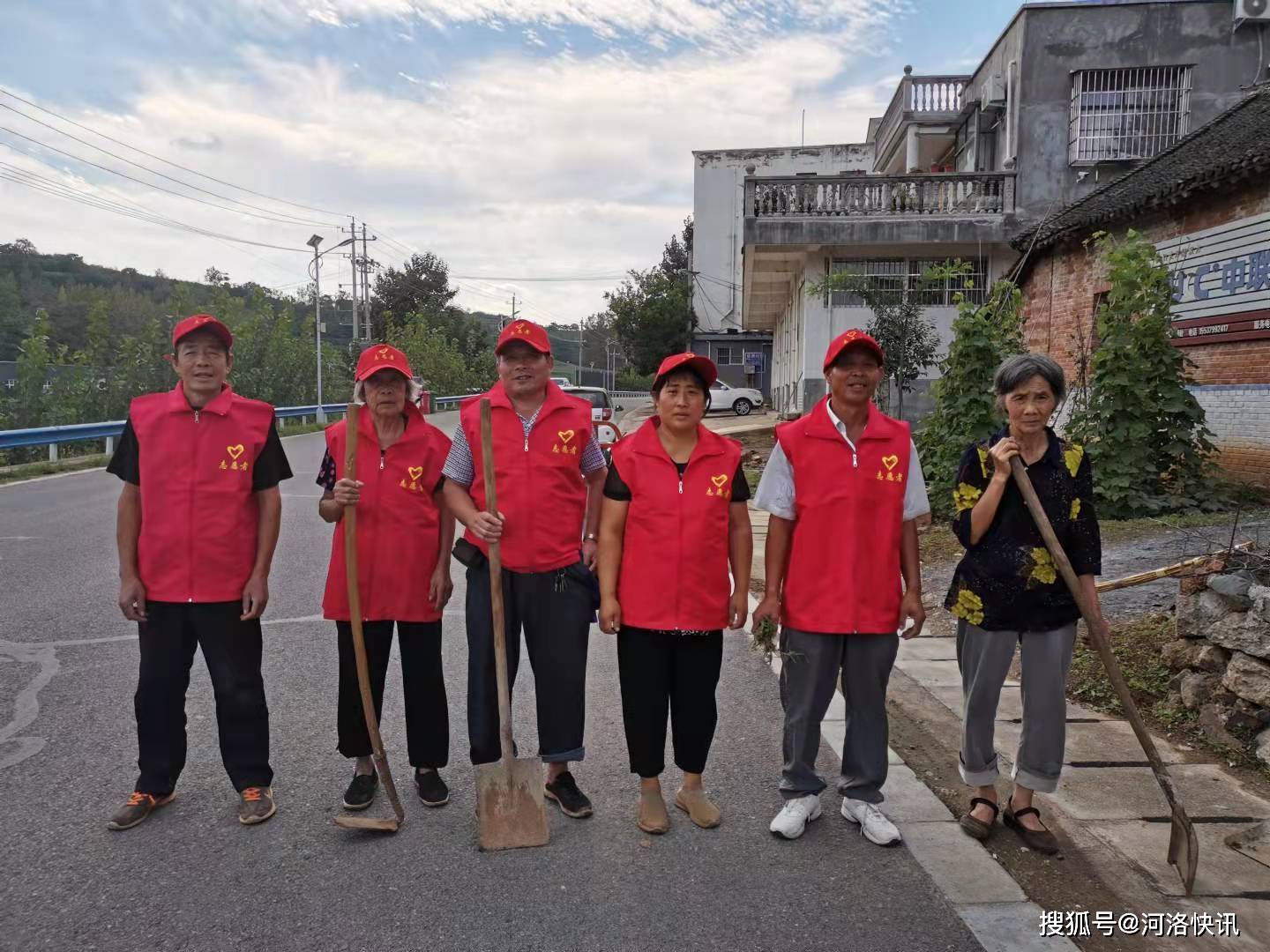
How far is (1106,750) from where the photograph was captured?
164 inches

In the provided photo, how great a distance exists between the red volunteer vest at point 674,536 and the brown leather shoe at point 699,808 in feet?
2.26

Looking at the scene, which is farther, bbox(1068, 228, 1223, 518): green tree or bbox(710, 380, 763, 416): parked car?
bbox(710, 380, 763, 416): parked car

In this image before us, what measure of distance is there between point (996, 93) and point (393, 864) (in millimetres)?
20292

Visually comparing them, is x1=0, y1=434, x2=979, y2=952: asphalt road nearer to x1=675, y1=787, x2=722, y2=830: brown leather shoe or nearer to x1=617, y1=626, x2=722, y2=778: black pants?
x1=675, y1=787, x2=722, y2=830: brown leather shoe

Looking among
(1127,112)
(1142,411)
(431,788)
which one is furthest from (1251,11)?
(431,788)

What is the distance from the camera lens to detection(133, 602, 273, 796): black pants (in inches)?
138

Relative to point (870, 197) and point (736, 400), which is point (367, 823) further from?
point (736, 400)

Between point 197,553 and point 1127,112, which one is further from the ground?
point 1127,112

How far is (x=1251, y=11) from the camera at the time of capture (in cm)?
1673

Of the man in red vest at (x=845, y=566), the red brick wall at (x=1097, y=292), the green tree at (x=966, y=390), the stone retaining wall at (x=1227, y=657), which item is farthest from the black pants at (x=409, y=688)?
the red brick wall at (x=1097, y=292)

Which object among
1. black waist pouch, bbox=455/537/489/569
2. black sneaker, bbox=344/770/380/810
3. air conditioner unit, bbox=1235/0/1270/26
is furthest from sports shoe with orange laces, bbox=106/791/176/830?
air conditioner unit, bbox=1235/0/1270/26

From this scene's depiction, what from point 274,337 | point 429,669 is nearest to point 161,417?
point 429,669

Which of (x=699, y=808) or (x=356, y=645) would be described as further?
(x=699, y=808)

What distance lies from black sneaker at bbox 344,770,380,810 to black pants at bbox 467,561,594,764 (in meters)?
0.40
